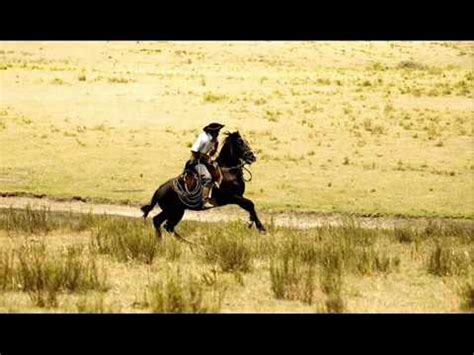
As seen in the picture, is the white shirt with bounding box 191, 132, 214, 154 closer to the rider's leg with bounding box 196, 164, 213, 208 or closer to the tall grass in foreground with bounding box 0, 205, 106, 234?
the rider's leg with bounding box 196, 164, 213, 208

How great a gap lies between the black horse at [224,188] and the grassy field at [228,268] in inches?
28.8

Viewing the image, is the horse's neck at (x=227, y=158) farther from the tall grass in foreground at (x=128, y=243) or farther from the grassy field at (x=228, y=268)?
the tall grass in foreground at (x=128, y=243)

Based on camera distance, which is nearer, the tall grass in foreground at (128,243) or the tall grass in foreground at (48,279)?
the tall grass in foreground at (48,279)

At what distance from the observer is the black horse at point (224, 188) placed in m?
11.2

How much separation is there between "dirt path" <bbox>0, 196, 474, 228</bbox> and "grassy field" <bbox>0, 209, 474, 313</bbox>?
3.27 feet

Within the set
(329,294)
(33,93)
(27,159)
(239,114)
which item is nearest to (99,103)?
(33,93)

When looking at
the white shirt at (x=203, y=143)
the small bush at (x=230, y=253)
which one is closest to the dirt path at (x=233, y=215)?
the small bush at (x=230, y=253)

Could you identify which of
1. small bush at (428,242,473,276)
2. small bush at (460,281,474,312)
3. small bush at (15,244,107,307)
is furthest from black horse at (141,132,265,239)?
small bush at (460,281,474,312)

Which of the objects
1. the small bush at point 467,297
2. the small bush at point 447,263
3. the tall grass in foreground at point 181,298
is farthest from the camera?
the small bush at point 447,263

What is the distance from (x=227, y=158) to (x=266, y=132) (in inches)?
698

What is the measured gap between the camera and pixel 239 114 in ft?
110

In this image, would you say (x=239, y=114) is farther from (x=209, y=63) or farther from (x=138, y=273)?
(x=209, y=63)

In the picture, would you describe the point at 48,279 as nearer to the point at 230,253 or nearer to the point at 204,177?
the point at 204,177

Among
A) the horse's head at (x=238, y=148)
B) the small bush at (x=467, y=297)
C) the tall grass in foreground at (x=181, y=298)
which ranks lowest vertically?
the small bush at (x=467, y=297)
